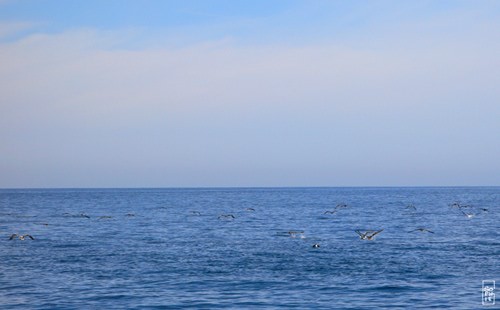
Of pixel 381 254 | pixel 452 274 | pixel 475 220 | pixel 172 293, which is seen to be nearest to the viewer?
pixel 172 293

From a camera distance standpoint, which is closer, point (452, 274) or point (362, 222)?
point (452, 274)

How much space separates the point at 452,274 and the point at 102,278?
2238 cm

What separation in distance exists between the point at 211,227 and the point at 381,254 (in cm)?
3489

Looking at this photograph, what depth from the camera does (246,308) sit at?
113 feet

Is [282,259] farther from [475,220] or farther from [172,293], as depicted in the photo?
[475,220]

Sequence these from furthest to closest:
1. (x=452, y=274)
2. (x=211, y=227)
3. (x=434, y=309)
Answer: (x=211, y=227) < (x=452, y=274) < (x=434, y=309)

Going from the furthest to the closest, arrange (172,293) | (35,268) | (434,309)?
(35,268)
(172,293)
(434,309)

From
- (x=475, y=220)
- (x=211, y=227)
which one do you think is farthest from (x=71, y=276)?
(x=475, y=220)

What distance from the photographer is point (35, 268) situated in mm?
47562

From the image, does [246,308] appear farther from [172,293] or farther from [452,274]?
[452,274]

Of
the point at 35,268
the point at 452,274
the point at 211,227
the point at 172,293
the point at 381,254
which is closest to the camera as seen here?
the point at 172,293

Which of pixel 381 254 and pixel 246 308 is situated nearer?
pixel 246 308

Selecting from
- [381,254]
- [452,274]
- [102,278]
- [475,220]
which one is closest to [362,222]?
[475,220]

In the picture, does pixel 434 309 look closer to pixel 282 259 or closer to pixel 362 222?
pixel 282 259
